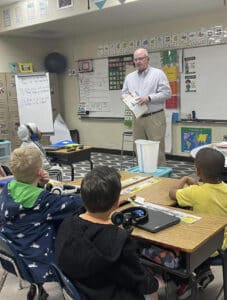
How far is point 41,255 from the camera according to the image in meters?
1.85

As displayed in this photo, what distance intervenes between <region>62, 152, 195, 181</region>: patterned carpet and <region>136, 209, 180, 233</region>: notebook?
342 cm

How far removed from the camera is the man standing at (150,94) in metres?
4.20

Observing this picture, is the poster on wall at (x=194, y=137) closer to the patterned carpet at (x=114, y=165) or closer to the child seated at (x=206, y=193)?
the patterned carpet at (x=114, y=165)

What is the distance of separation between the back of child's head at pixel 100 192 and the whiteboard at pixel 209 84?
4581 millimetres

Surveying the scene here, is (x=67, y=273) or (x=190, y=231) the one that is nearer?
(x=67, y=273)

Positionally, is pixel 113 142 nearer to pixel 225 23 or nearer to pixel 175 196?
pixel 225 23

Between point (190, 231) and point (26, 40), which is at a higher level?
point (26, 40)

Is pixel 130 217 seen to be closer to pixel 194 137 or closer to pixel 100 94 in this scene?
pixel 194 137

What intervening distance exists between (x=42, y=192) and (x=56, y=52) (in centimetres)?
639

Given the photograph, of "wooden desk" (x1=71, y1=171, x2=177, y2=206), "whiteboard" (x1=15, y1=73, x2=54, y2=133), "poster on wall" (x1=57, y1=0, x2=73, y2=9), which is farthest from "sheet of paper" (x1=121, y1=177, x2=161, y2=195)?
"whiteboard" (x1=15, y1=73, x2=54, y2=133)

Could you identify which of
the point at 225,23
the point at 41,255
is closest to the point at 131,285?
the point at 41,255

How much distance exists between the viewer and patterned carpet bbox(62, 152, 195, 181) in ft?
18.0

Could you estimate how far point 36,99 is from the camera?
253 inches

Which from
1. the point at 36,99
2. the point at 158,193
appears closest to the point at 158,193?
the point at 158,193
